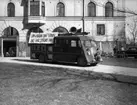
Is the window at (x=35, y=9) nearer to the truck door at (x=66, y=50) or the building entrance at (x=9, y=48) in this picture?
the building entrance at (x=9, y=48)

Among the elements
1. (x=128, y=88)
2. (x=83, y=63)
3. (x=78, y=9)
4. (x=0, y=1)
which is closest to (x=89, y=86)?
(x=128, y=88)

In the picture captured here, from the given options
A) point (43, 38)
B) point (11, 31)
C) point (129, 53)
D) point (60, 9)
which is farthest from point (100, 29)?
point (43, 38)

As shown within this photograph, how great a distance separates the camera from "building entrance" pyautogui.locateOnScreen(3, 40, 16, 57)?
126ft

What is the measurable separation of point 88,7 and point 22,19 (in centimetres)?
1078

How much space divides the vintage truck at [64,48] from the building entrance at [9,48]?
15854mm

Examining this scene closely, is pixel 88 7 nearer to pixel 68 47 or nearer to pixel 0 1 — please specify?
pixel 0 1

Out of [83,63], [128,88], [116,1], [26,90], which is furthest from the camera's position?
[116,1]

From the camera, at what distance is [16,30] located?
3812 centimetres

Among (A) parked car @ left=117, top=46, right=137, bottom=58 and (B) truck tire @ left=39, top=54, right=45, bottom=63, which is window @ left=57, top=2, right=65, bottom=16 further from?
(B) truck tire @ left=39, top=54, right=45, bottom=63

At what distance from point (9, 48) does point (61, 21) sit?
9.76 metres

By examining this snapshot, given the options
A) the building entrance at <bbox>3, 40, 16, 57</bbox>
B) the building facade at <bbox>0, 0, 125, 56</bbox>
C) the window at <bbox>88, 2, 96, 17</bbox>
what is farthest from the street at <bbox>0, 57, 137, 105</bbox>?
the building entrance at <bbox>3, 40, 16, 57</bbox>

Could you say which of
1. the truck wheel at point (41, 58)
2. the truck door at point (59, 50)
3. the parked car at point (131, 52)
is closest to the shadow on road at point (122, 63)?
the truck door at point (59, 50)

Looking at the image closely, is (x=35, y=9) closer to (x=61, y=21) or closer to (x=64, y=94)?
(x=61, y=21)

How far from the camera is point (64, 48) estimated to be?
2061cm
